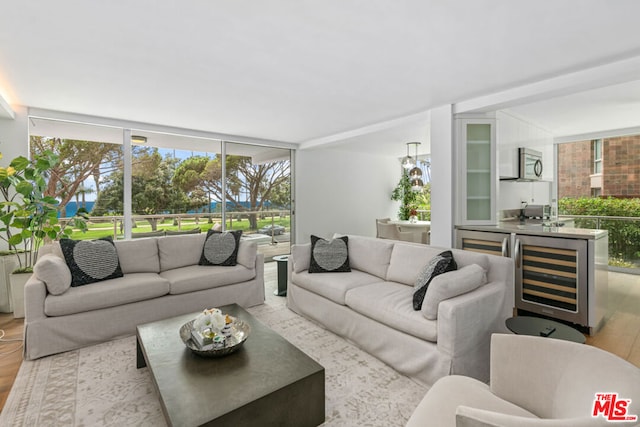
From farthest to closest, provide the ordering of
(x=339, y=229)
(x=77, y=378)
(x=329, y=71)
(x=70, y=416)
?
(x=339, y=229) < (x=329, y=71) < (x=77, y=378) < (x=70, y=416)

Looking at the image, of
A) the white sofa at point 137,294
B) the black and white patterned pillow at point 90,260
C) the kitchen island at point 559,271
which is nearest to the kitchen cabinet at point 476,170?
the kitchen island at point 559,271

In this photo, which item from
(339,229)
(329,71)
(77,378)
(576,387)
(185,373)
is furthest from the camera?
(339,229)

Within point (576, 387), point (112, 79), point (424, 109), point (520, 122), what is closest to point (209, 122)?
point (112, 79)

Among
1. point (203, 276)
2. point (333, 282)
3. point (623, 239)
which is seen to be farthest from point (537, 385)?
point (623, 239)

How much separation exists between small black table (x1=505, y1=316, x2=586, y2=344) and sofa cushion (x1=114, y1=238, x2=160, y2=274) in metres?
3.50

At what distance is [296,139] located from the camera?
6.16m

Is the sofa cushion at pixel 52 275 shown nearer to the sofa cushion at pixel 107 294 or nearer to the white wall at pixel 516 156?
the sofa cushion at pixel 107 294

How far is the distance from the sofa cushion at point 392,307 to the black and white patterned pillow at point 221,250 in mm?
1654

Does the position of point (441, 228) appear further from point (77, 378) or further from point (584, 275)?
point (77, 378)

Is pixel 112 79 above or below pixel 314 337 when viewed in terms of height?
above

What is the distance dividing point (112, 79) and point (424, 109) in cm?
357

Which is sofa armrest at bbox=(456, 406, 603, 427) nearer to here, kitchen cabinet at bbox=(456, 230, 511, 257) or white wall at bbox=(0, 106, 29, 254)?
kitchen cabinet at bbox=(456, 230, 511, 257)

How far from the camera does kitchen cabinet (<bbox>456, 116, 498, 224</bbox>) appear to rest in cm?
391

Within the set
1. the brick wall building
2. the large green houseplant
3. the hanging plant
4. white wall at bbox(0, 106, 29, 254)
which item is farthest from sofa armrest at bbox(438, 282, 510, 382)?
the hanging plant
